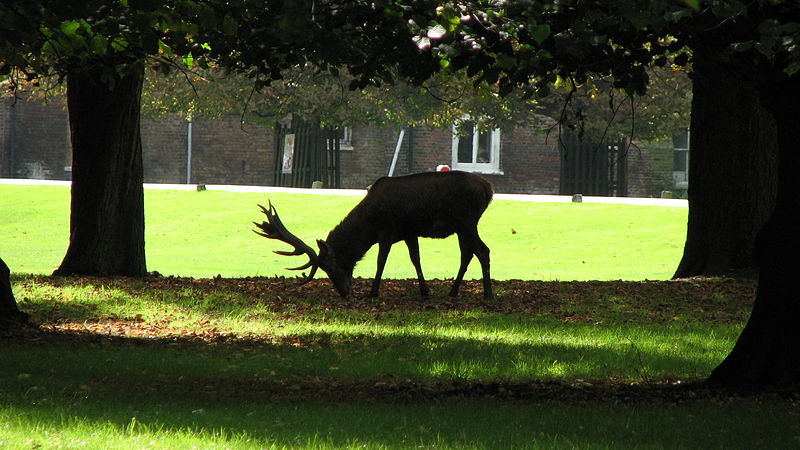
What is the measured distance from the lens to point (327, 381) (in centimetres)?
1001

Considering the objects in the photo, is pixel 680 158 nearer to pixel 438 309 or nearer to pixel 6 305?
pixel 438 309

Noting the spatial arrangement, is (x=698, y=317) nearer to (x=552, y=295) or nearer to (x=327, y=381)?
(x=552, y=295)

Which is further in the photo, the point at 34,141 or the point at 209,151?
the point at 34,141

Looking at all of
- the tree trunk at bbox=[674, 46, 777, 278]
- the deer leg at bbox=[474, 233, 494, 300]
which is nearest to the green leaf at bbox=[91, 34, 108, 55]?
the deer leg at bbox=[474, 233, 494, 300]

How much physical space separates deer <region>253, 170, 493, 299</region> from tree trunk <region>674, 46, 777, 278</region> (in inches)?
148

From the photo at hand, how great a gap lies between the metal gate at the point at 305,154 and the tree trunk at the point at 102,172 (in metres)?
27.2

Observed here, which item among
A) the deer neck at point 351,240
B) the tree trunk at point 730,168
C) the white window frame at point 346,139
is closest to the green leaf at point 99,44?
the deer neck at point 351,240

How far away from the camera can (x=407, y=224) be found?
627 inches

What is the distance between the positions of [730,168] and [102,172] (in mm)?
9164

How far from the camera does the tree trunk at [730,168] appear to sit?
1733 centimetres

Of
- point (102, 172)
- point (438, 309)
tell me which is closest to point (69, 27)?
point (438, 309)

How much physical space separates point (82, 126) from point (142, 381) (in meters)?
8.57

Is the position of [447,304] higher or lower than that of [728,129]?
lower

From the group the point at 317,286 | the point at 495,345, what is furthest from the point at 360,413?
the point at 317,286
